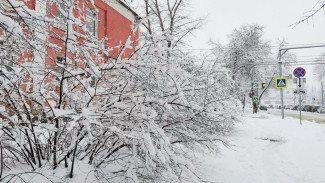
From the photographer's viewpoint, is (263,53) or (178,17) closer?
(178,17)

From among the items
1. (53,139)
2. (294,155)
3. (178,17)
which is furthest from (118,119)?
(178,17)

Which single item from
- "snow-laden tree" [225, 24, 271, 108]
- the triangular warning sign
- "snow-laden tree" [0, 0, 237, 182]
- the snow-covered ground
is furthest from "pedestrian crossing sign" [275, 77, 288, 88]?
"snow-laden tree" [225, 24, 271, 108]

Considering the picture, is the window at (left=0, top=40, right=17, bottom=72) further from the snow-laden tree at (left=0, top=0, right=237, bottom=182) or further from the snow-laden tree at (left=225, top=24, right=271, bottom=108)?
the snow-laden tree at (left=225, top=24, right=271, bottom=108)

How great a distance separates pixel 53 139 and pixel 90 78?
0.74 meters

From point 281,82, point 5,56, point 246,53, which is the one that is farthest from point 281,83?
point 246,53

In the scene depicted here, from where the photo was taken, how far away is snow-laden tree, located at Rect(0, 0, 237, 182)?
196 centimetres

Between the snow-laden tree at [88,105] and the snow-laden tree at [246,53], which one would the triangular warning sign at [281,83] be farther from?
the snow-laden tree at [246,53]

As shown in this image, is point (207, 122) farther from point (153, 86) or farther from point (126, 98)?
point (126, 98)

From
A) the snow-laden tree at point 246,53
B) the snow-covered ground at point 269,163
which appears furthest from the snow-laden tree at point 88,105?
the snow-laden tree at point 246,53

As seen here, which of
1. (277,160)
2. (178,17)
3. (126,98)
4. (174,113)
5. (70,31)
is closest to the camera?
(70,31)

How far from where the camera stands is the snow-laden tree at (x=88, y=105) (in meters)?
1.96

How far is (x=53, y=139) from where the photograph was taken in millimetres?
2316

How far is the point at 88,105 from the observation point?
7.48ft

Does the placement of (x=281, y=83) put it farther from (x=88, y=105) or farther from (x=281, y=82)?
(x=88, y=105)
